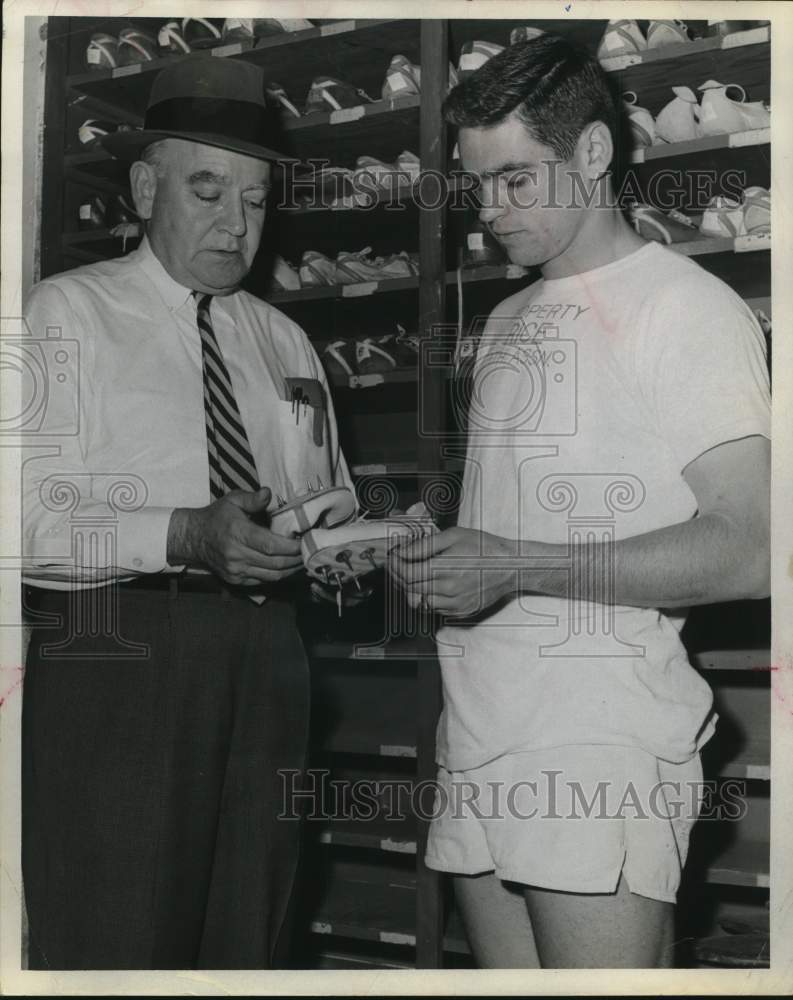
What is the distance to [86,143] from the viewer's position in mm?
1955

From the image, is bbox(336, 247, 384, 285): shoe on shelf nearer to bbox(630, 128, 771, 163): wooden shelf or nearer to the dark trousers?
bbox(630, 128, 771, 163): wooden shelf

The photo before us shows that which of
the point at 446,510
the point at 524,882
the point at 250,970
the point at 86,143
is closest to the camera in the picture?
the point at 524,882

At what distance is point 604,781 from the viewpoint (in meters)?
1.56

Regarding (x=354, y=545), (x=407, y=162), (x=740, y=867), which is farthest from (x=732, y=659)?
(x=407, y=162)

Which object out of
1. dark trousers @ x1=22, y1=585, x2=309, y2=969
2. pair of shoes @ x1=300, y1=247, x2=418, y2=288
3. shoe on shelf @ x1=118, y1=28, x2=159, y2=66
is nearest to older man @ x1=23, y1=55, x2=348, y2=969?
dark trousers @ x1=22, y1=585, x2=309, y2=969

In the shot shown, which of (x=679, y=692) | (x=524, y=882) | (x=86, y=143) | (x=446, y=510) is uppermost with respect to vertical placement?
(x=86, y=143)

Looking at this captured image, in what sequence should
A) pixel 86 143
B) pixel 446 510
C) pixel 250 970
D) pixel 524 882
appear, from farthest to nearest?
pixel 86 143 < pixel 446 510 < pixel 250 970 < pixel 524 882

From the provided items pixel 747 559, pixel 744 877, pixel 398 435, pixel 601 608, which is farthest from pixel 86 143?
pixel 744 877

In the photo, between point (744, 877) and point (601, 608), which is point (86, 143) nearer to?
point (601, 608)

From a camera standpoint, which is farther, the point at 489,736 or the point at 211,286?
the point at 211,286

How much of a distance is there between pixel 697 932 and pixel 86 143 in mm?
1874

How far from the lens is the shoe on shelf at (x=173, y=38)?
1.83m

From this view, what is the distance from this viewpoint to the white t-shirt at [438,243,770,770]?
1.52 metres

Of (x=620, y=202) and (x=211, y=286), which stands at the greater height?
(x=620, y=202)
